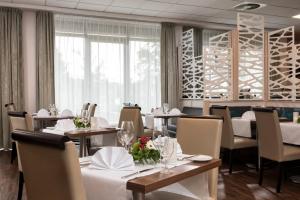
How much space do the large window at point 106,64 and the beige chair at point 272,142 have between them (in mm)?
4401

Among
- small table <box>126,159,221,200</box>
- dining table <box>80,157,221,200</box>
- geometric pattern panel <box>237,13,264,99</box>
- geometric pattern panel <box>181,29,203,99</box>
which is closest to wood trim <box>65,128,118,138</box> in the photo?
dining table <box>80,157,221,200</box>

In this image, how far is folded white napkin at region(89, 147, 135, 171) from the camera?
66.7 inches

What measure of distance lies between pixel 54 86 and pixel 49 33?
113cm

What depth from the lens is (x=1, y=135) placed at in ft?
21.8

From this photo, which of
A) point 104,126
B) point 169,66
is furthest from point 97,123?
point 169,66

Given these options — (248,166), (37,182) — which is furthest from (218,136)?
(248,166)

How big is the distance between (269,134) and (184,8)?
4.17 metres

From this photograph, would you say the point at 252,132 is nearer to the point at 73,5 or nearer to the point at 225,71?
the point at 225,71

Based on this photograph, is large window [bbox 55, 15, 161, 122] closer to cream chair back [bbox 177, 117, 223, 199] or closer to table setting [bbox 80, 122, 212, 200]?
cream chair back [bbox 177, 117, 223, 199]

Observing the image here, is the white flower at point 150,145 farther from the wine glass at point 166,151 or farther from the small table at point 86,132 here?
the small table at point 86,132

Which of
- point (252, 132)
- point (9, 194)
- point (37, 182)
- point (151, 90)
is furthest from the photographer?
point (151, 90)

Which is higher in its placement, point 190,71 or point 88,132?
point 190,71

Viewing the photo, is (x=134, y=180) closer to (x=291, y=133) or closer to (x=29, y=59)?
(x=291, y=133)

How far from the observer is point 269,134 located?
3.73 metres
